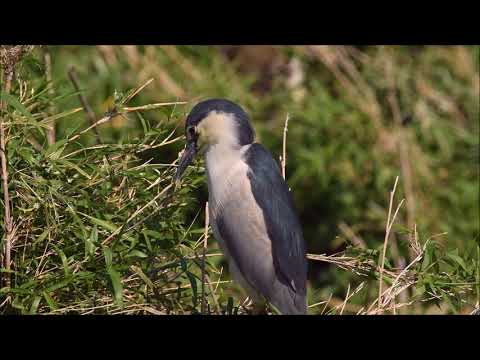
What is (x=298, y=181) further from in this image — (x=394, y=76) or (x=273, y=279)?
(x=273, y=279)

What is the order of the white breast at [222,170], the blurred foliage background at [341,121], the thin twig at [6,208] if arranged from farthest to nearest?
the blurred foliage background at [341,121], the white breast at [222,170], the thin twig at [6,208]

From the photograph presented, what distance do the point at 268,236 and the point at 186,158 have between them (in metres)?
0.37

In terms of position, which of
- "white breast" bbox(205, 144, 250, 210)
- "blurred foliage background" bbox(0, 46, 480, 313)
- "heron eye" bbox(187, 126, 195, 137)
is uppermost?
"heron eye" bbox(187, 126, 195, 137)

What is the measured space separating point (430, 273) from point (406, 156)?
2.79 m

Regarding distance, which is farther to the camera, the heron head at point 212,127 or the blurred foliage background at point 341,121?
the blurred foliage background at point 341,121

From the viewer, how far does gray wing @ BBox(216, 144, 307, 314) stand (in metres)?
3.02

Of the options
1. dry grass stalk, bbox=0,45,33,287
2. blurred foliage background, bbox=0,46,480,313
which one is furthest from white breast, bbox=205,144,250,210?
blurred foliage background, bbox=0,46,480,313

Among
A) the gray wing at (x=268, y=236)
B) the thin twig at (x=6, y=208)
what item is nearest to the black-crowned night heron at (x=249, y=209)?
the gray wing at (x=268, y=236)

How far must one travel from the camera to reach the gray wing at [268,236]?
9.90 feet

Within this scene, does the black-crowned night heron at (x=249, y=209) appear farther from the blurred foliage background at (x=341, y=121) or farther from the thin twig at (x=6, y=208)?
the blurred foliage background at (x=341, y=121)

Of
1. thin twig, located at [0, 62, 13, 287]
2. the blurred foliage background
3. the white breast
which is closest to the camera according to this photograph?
thin twig, located at [0, 62, 13, 287]

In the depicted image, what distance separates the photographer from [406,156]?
5.72 m

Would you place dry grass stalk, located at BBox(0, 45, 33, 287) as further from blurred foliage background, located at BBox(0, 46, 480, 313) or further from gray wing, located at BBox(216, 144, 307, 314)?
blurred foliage background, located at BBox(0, 46, 480, 313)
